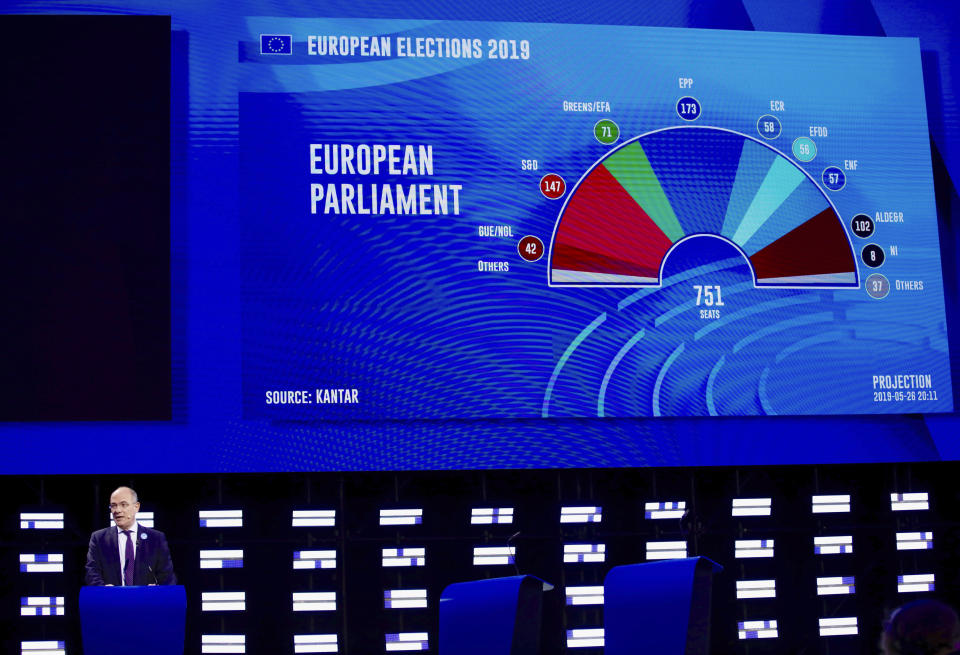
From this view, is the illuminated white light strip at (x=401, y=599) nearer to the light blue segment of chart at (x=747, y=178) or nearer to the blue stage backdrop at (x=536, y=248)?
the blue stage backdrop at (x=536, y=248)

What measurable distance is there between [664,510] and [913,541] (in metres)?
1.31

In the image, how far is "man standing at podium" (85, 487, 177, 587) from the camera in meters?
4.54

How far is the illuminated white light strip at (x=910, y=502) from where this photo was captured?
5555 millimetres

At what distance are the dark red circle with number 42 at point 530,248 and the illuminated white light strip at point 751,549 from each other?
1.78 meters

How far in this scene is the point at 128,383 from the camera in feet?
16.3

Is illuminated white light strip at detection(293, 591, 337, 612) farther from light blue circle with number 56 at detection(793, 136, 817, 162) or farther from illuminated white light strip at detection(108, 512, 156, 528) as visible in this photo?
light blue circle with number 56 at detection(793, 136, 817, 162)

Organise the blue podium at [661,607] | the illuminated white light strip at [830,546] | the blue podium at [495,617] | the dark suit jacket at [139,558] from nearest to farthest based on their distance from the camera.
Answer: the blue podium at [661,607]
the blue podium at [495,617]
the dark suit jacket at [139,558]
the illuminated white light strip at [830,546]

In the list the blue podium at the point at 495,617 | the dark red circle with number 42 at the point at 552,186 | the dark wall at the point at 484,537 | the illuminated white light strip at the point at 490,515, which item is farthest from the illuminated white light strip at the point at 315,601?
the blue podium at the point at 495,617

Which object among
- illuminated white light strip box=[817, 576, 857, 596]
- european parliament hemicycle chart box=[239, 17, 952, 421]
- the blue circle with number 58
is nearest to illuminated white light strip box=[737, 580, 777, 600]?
illuminated white light strip box=[817, 576, 857, 596]

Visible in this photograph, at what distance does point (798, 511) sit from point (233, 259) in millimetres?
3100

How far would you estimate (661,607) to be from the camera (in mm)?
2121

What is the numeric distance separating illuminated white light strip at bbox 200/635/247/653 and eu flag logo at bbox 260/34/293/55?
111 inches

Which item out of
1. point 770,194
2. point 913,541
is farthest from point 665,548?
point 770,194

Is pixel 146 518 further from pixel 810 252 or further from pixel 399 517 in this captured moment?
pixel 810 252
